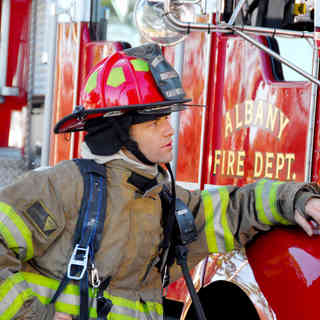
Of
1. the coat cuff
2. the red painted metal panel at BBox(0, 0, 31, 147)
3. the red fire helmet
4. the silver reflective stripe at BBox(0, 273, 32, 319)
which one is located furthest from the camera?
the red painted metal panel at BBox(0, 0, 31, 147)

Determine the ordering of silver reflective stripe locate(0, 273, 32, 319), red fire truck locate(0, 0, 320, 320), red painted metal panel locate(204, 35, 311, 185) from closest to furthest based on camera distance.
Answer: silver reflective stripe locate(0, 273, 32, 319), red fire truck locate(0, 0, 320, 320), red painted metal panel locate(204, 35, 311, 185)

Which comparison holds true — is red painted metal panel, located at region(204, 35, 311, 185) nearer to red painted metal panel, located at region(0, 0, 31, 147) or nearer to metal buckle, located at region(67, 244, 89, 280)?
metal buckle, located at region(67, 244, 89, 280)

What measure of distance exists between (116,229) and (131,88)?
0.43 metres

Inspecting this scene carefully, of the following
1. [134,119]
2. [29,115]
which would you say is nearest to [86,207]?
[134,119]

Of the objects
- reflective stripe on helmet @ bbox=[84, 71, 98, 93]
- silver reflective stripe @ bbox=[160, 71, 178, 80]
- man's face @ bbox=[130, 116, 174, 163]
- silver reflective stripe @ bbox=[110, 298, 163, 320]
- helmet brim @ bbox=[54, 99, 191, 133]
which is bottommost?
silver reflective stripe @ bbox=[110, 298, 163, 320]

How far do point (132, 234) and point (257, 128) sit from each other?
0.99 meters

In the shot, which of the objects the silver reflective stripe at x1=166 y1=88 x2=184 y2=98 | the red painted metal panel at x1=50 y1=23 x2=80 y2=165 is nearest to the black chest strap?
the silver reflective stripe at x1=166 y1=88 x2=184 y2=98

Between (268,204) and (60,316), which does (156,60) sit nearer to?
(268,204)

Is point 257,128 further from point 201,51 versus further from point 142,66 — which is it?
point 142,66

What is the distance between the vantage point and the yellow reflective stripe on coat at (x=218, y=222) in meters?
2.07

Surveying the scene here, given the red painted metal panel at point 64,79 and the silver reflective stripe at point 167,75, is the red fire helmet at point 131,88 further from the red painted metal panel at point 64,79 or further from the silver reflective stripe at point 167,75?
the red painted metal panel at point 64,79

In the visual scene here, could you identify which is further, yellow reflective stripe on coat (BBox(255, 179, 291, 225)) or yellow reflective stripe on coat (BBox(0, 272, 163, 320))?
yellow reflective stripe on coat (BBox(255, 179, 291, 225))

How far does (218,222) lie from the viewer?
2.08 meters

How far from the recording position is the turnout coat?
5.74ft
